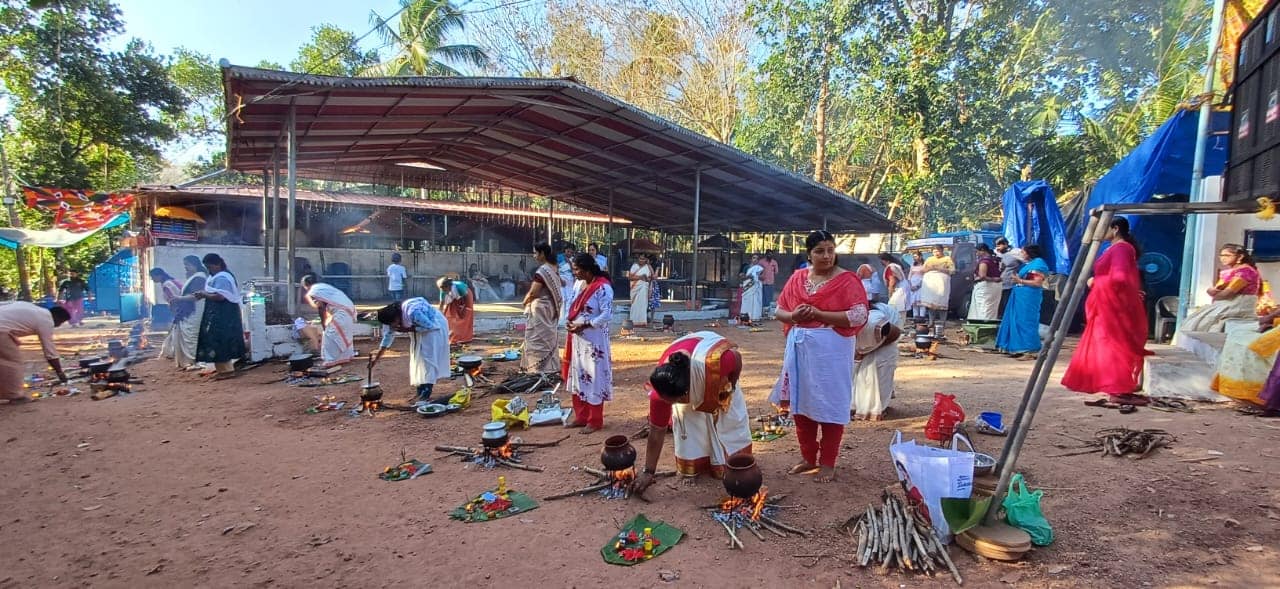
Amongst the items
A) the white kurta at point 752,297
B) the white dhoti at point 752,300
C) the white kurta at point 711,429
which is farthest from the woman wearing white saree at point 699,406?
the white dhoti at point 752,300

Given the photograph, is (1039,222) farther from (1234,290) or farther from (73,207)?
(73,207)

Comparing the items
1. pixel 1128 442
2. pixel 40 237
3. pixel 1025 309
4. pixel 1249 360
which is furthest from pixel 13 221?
pixel 1249 360

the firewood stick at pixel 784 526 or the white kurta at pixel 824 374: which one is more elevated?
the white kurta at pixel 824 374

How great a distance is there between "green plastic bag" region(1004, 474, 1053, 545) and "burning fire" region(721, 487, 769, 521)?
4.02 ft

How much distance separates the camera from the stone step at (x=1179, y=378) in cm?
521

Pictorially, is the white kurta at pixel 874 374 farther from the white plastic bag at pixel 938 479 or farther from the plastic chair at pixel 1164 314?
the plastic chair at pixel 1164 314

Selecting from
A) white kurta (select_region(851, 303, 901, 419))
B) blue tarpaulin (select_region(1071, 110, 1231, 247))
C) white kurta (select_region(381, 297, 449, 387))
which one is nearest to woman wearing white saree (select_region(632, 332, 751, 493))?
white kurta (select_region(851, 303, 901, 419))

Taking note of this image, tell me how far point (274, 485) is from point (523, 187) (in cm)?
1476

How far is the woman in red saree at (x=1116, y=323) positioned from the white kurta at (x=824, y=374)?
3274 mm

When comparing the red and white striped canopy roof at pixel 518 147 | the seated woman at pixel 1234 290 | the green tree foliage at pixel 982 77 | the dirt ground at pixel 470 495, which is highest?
the green tree foliage at pixel 982 77

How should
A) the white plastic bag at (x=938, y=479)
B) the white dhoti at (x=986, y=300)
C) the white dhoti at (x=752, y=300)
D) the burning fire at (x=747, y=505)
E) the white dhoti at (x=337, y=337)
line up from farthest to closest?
the white dhoti at (x=752, y=300) → the white dhoti at (x=986, y=300) → the white dhoti at (x=337, y=337) → the burning fire at (x=747, y=505) → the white plastic bag at (x=938, y=479)

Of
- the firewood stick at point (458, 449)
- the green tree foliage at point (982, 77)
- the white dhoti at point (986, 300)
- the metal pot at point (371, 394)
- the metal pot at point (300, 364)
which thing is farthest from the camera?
the green tree foliage at point (982, 77)

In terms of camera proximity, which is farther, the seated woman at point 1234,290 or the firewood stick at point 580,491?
the seated woman at point 1234,290

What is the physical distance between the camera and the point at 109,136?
15344 mm
